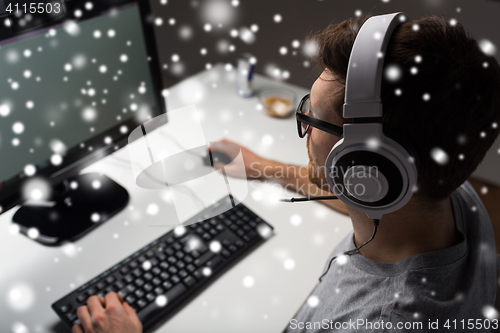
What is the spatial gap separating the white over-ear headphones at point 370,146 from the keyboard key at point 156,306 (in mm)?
424

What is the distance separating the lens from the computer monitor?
76cm

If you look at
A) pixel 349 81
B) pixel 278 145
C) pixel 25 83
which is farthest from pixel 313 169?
pixel 25 83

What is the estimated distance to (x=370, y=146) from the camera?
1.66 ft

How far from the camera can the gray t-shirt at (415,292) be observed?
0.59m

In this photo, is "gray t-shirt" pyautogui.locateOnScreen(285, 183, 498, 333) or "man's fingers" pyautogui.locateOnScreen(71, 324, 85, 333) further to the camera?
"man's fingers" pyautogui.locateOnScreen(71, 324, 85, 333)

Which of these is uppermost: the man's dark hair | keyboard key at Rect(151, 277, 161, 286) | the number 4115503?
the number 4115503

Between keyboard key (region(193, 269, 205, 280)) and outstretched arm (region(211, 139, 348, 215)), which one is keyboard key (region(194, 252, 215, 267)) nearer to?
keyboard key (region(193, 269, 205, 280))

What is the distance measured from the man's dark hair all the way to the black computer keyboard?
446 mm

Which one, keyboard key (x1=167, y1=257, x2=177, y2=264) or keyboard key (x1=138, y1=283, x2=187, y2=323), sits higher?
keyboard key (x1=167, y1=257, x2=177, y2=264)

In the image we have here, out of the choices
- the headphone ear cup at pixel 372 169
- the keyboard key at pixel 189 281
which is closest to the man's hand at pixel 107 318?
the keyboard key at pixel 189 281

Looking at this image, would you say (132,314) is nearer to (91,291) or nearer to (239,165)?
(91,291)

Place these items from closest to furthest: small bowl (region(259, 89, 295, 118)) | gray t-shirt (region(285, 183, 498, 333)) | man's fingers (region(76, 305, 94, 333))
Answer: gray t-shirt (region(285, 183, 498, 333)) < man's fingers (region(76, 305, 94, 333)) < small bowl (region(259, 89, 295, 118))

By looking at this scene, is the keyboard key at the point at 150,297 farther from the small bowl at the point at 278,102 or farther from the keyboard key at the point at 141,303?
the small bowl at the point at 278,102

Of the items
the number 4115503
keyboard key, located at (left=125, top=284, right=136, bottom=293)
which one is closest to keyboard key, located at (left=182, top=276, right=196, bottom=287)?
keyboard key, located at (left=125, top=284, right=136, bottom=293)
